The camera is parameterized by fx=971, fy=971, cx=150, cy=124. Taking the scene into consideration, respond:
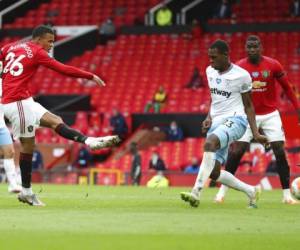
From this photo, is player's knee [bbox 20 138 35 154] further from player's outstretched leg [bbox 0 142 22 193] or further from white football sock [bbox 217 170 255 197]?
player's outstretched leg [bbox 0 142 22 193]

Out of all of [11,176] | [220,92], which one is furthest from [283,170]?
[11,176]

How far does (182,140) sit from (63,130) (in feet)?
61.8

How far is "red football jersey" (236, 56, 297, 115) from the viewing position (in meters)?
14.9

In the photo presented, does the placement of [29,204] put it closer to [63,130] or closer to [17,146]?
[63,130]

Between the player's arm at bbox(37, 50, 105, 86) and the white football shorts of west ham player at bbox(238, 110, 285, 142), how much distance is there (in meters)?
3.08

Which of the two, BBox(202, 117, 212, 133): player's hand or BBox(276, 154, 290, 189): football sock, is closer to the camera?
BBox(202, 117, 212, 133): player's hand

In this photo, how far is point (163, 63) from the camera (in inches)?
1451

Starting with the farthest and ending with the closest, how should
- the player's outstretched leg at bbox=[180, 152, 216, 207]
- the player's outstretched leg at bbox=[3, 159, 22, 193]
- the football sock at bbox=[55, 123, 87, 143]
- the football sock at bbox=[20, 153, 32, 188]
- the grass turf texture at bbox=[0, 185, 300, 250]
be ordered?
the player's outstretched leg at bbox=[3, 159, 22, 193] → the football sock at bbox=[20, 153, 32, 188] → the football sock at bbox=[55, 123, 87, 143] → the player's outstretched leg at bbox=[180, 152, 216, 207] → the grass turf texture at bbox=[0, 185, 300, 250]

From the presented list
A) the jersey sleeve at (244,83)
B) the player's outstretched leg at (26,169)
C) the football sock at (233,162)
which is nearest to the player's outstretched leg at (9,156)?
the player's outstretched leg at (26,169)

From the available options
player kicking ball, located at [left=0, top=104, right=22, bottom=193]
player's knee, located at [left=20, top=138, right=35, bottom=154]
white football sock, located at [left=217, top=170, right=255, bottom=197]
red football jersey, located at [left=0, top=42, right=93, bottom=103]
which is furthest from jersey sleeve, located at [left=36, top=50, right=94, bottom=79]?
player kicking ball, located at [left=0, top=104, right=22, bottom=193]

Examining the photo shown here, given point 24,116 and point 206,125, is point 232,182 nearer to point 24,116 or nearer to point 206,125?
point 206,125

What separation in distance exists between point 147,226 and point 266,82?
17.3 ft

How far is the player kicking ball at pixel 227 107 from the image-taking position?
13.0 metres

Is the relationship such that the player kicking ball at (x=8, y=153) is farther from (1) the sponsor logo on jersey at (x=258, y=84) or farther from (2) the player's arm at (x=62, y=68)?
(1) the sponsor logo on jersey at (x=258, y=84)
